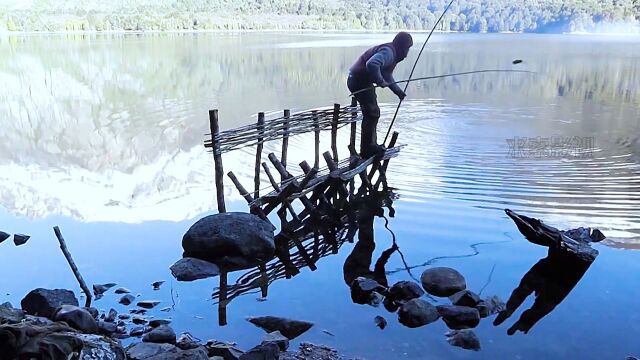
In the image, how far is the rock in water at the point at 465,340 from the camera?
17.4 ft

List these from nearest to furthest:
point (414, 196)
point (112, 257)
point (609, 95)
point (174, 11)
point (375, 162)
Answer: point (112, 257)
point (414, 196)
point (375, 162)
point (609, 95)
point (174, 11)

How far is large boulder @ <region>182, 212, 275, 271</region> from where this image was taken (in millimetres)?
7270

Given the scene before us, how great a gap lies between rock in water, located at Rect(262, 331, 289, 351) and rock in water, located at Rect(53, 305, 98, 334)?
1.47 meters

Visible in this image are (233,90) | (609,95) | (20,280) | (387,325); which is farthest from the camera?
(233,90)

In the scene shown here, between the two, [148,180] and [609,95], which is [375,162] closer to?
[148,180]

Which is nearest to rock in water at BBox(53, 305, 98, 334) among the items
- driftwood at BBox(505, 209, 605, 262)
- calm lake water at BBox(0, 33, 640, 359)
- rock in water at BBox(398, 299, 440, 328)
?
calm lake water at BBox(0, 33, 640, 359)

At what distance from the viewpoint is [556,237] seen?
23.3 ft

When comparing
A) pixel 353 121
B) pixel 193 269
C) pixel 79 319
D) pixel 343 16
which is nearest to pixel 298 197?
pixel 193 269

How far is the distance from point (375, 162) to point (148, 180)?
4445 millimetres

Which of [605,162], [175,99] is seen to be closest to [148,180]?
[605,162]

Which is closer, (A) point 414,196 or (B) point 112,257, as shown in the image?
(B) point 112,257

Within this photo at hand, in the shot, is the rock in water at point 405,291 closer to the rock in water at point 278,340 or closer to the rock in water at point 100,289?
the rock in water at point 278,340

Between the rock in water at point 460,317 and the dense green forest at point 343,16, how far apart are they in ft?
297

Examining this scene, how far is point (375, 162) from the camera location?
1084 cm
